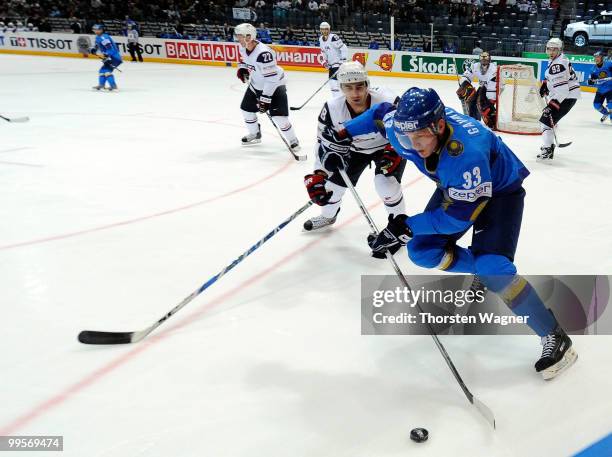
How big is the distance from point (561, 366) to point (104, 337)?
6.47 feet

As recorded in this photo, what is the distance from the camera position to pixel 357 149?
11.1ft

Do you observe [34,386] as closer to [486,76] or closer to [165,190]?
[165,190]

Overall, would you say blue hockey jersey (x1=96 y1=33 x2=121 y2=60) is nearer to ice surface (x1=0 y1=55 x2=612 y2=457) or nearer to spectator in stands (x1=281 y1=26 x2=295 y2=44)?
ice surface (x1=0 y1=55 x2=612 y2=457)

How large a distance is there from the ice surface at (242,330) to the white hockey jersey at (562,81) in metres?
0.68

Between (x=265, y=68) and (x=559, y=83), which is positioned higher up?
(x=265, y=68)

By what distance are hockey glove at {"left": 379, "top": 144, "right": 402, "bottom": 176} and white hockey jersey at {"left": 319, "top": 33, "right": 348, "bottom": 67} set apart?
7.18 m

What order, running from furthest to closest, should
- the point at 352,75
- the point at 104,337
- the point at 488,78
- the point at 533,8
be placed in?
1. the point at 533,8
2. the point at 488,78
3. the point at 352,75
4. the point at 104,337

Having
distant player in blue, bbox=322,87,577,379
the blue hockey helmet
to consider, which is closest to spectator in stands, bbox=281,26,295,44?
distant player in blue, bbox=322,87,577,379

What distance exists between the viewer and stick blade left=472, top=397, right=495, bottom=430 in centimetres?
199

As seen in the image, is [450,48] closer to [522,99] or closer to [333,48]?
[333,48]

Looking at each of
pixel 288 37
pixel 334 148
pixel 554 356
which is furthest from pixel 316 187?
pixel 288 37

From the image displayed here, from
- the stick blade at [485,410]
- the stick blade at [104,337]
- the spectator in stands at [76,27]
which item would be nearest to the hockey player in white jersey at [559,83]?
the stick blade at [485,410]

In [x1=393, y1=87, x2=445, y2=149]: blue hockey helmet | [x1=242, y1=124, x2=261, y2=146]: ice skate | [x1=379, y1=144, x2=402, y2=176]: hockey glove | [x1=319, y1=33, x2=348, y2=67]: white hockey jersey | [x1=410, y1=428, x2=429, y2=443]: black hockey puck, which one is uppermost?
[x1=319, y1=33, x2=348, y2=67]: white hockey jersey

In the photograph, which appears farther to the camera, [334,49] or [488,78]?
[334,49]
